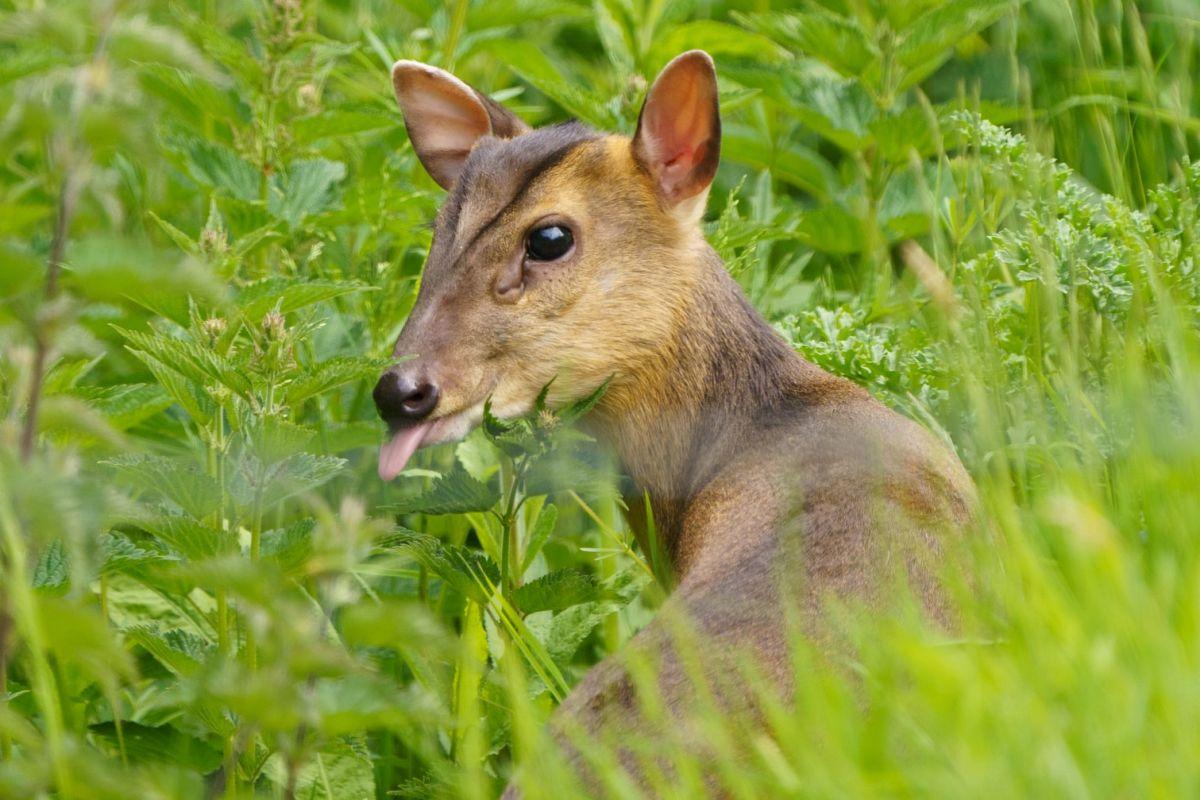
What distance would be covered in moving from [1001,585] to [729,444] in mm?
1293

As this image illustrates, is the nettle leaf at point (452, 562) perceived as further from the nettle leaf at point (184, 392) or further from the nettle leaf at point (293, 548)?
the nettle leaf at point (184, 392)

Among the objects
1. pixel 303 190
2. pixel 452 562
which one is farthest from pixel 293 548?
pixel 303 190

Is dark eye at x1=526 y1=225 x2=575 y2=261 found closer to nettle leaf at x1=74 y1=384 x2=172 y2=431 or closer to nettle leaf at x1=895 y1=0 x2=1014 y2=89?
nettle leaf at x1=74 y1=384 x2=172 y2=431

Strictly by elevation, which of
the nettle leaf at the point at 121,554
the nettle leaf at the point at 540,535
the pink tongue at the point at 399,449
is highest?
the pink tongue at the point at 399,449

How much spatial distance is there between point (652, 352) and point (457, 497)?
0.67m

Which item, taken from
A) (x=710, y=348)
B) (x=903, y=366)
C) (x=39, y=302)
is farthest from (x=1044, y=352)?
(x=39, y=302)

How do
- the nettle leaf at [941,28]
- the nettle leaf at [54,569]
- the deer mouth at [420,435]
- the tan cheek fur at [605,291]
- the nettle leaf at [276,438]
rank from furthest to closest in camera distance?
the nettle leaf at [941,28]
the tan cheek fur at [605,291]
the deer mouth at [420,435]
the nettle leaf at [54,569]
the nettle leaf at [276,438]

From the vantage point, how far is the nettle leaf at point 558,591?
3.33 meters

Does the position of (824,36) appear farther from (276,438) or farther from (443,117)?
(276,438)

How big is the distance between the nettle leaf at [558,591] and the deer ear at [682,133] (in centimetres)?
100

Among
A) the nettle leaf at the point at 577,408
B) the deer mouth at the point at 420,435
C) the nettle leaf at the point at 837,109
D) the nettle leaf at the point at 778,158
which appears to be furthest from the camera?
the nettle leaf at the point at 778,158

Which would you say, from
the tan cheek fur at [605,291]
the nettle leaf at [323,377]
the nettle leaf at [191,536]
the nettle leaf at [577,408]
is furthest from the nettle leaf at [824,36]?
the nettle leaf at [191,536]

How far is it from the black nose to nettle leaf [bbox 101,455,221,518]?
46 centimetres

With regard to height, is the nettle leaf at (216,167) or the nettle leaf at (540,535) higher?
the nettle leaf at (216,167)
